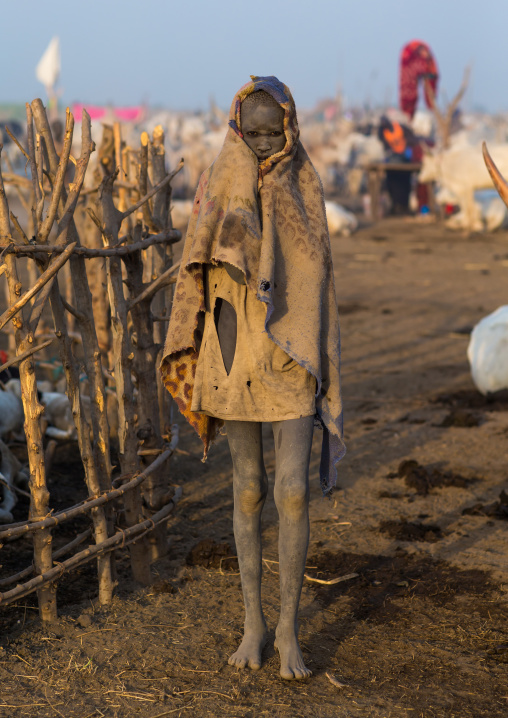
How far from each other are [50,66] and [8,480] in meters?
32.2

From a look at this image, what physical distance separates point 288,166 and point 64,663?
1.67m

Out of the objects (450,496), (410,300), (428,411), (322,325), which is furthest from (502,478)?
(410,300)

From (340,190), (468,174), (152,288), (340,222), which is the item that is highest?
(152,288)

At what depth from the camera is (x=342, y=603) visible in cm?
309

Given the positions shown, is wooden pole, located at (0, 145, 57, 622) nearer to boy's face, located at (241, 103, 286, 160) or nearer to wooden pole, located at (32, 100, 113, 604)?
wooden pole, located at (32, 100, 113, 604)

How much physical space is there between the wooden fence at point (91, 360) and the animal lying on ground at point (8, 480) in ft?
1.43

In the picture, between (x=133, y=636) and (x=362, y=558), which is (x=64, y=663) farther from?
(x=362, y=558)

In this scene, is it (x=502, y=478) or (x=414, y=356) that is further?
(x=414, y=356)

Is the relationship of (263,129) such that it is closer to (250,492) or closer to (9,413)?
(250,492)

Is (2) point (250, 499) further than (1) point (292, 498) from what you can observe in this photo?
Yes

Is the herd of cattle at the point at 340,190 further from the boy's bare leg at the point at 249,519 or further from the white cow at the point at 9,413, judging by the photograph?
the boy's bare leg at the point at 249,519

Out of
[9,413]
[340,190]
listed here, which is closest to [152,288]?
[9,413]

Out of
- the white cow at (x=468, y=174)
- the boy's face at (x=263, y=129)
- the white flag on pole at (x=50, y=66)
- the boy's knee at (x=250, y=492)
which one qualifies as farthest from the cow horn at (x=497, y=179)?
the white flag on pole at (x=50, y=66)

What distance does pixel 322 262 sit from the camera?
96.9 inches
